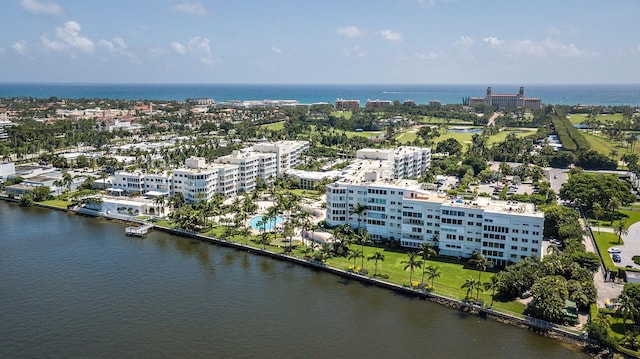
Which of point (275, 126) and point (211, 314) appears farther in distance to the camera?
point (275, 126)

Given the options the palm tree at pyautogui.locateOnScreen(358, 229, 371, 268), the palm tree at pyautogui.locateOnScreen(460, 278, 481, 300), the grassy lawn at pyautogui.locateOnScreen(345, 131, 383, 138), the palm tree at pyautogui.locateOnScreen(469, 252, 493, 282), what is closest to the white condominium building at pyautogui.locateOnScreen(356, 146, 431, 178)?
the palm tree at pyautogui.locateOnScreen(358, 229, 371, 268)

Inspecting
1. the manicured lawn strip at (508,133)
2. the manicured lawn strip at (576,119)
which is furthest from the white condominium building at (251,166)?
the manicured lawn strip at (576,119)

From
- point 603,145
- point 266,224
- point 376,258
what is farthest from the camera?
point 603,145

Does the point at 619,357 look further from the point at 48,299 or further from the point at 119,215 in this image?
the point at 119,215

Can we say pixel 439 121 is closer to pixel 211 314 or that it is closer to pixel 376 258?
pixel 376 258

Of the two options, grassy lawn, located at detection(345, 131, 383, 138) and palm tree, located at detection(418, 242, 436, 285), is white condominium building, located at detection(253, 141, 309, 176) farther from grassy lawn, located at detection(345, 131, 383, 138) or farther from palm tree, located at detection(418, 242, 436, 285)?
grassy lawn, located at detection(345, 131, 383, 138)

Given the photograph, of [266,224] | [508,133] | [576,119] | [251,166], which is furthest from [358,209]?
[576,119]

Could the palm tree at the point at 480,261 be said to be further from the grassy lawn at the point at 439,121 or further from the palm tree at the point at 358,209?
the grassy lawn at the point at 439,121
